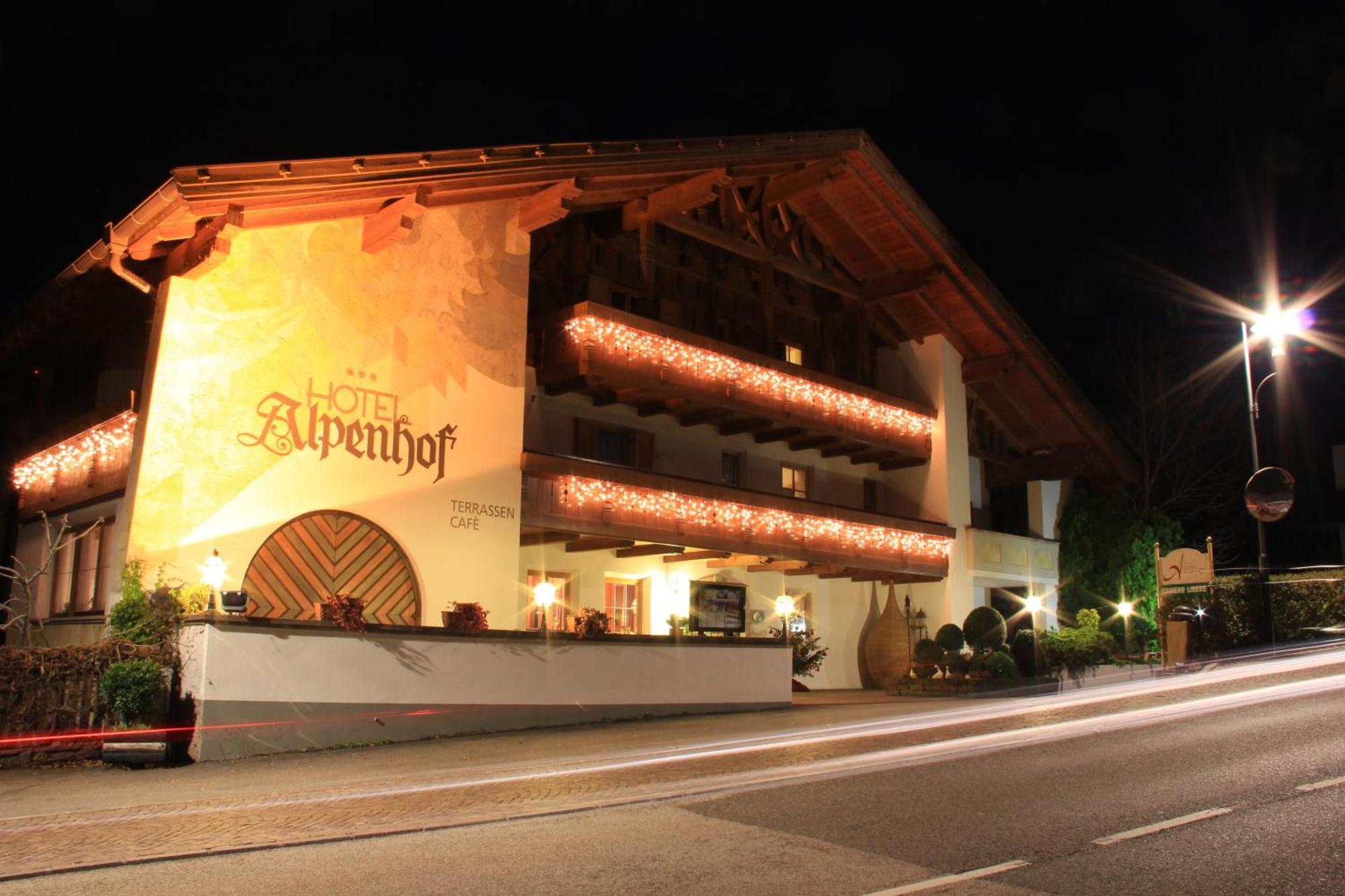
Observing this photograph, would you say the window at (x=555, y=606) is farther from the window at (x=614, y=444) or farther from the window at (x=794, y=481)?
the window at (x=794, y=481)

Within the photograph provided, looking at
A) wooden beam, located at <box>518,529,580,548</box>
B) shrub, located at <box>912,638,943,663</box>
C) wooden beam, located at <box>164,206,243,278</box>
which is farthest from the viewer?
shrub, located at <box>912,638,943,663</box>

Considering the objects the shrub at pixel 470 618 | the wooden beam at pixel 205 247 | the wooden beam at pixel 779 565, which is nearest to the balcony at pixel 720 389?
the wooden beam at pixel 779 565

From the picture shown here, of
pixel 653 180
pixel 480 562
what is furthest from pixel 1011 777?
pixel 653 180

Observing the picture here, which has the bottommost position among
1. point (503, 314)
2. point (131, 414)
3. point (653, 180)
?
point (131, 414)

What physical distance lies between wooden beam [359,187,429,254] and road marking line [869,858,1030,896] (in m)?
14.4

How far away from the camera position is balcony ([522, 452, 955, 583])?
70.3 feet

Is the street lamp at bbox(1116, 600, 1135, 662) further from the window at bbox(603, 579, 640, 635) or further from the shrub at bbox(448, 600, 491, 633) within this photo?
the shrub at bbox(448, 600, 491, 633)

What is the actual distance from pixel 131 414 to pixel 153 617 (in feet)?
11.8

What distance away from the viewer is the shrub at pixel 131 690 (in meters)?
14.8

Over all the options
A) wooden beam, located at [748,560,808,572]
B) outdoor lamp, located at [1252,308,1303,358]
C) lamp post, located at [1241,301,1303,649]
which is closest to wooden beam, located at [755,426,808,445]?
wooden beam, located at [748,560,808,572]

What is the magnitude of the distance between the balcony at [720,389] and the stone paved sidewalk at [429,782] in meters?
7.46

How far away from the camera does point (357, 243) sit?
19250 mm

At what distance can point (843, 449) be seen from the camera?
95.3 ft

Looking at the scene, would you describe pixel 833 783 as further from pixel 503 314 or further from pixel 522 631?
pixel 503 314
